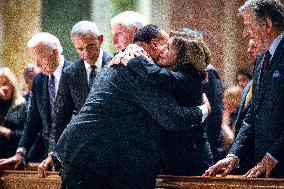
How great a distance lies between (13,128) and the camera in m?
4.47

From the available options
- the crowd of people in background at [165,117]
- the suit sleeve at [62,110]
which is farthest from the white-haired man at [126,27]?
the crowd of people in background at [165,117]

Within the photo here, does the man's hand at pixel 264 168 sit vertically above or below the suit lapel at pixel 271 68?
below

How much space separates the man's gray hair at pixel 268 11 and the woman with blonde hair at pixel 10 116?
216cm

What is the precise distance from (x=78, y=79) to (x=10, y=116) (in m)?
0.89

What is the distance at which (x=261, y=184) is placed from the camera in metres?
2.66

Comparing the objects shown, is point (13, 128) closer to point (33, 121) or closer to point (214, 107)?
point (33, 121)

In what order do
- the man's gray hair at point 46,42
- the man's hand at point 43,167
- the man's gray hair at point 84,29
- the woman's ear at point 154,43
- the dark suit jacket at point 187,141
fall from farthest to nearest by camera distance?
1. the man's gray hair at point 46,42
2. the man's gray hair at point 84,29
3. the man's hand at point 43,167
4. the woman's ear at point 154,43
5. the dark suit jacket at point 187,141

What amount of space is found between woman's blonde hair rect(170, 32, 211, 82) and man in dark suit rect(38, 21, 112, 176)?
0.95 metres

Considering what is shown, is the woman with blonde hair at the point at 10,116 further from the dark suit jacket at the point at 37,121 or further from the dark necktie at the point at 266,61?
the dark necktie at the point at 266,61

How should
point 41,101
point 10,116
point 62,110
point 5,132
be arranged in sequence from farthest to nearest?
point 10,116 < point 5,132 < point 41,101 < point 62,110

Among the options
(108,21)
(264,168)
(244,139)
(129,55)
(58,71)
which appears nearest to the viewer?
(264,168)

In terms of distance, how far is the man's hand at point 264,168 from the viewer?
270cm

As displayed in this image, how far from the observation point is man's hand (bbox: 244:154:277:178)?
270cm

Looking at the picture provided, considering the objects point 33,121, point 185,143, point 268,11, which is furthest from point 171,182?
point 33,121
